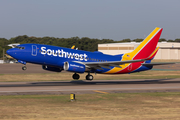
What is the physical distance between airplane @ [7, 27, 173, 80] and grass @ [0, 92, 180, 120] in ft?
48.3

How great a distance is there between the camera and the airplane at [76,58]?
40.8 m

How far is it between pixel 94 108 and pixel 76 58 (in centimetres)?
2158

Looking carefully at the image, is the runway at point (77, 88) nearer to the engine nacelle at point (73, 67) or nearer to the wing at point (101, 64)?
the engine nacelle at point (73, 67)

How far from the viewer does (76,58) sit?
143ft

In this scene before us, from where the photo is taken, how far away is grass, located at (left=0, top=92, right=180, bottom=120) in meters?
19.2

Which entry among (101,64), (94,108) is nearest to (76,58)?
(101,64)

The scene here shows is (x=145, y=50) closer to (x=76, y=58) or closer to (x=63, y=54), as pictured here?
(x=76, y=58)

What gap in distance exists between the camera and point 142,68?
161 ft

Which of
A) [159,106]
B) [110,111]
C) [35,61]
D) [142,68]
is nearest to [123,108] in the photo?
[110,111]

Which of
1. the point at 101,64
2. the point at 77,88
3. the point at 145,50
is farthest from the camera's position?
the point at 145,50

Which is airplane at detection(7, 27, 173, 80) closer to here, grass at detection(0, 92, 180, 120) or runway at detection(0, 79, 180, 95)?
runway at detection(0, 79, 180, 95)

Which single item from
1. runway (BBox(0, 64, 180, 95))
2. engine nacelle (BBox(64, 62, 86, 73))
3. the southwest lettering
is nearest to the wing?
the southwest lettering

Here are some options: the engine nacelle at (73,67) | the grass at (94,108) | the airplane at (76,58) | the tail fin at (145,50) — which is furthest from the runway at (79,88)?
the tail fin at (145,50)

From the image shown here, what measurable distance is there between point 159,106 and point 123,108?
3.56 m
